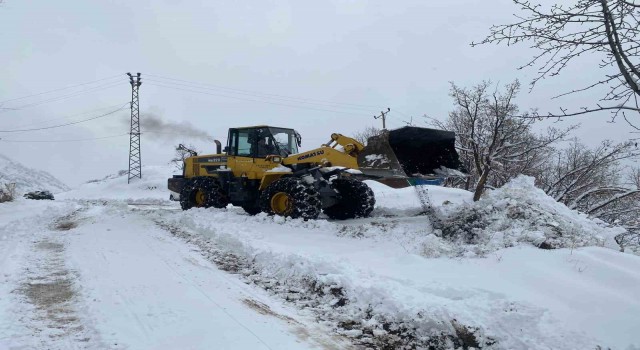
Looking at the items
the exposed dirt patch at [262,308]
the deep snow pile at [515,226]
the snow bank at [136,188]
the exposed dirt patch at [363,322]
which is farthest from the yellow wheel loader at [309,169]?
the snow bank at [136,188]

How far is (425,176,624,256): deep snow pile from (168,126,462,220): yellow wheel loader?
1.09m

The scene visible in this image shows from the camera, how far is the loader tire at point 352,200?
11.8m

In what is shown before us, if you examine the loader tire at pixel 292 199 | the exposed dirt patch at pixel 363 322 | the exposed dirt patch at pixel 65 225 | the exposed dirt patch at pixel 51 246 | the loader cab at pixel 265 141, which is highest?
the loader cab at pixel 265 141

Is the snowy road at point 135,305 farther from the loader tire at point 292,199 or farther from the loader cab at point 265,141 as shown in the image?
the loader cab at point 265,141

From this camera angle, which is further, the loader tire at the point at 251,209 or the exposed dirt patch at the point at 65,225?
the loader tire at the point at 251,209

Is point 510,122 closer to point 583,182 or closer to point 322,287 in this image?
Result: point 583,182

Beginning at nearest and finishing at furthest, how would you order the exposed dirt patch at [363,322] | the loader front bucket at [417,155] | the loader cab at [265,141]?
the exposed dirt patch at [363,322], the loader front bucket at [417,155], the loader cab at [265,141]

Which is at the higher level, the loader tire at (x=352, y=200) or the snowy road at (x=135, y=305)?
the loader tire at (x=352, y=200)

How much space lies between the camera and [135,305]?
4750 mm

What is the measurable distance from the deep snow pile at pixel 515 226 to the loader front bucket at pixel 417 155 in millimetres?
892

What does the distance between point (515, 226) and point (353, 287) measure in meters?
3.61

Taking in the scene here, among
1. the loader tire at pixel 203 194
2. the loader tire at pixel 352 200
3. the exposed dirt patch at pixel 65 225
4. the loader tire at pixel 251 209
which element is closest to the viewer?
the exposed dirt patch at pixel 65 225

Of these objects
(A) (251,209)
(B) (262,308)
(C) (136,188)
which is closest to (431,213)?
(B) (262,308)

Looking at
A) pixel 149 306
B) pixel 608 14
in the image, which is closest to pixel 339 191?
pixel 149 306
